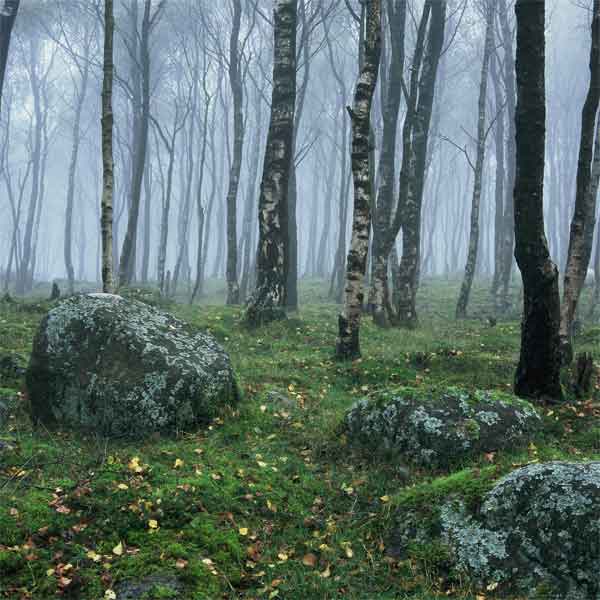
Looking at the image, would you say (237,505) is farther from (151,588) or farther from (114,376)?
(114,376)

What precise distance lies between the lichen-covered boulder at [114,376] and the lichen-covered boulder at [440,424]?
6.58ft

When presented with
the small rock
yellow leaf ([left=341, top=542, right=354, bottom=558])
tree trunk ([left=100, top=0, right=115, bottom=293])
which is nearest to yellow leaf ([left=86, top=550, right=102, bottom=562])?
yellow leaf ([left=341, top=542, right=354, bottom=558])

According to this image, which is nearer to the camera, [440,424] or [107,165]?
[440,424]

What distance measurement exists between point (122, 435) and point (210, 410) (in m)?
1.13

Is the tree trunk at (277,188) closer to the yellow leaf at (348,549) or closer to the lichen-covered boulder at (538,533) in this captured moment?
the yellow leaf at (348,549)

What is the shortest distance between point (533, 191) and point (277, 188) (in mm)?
7446

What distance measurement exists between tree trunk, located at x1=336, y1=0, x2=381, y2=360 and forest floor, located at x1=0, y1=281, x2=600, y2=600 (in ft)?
6.23

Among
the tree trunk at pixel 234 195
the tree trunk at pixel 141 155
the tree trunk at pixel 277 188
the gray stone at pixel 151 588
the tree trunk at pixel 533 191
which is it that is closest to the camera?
the gray stone at pixel 151 588

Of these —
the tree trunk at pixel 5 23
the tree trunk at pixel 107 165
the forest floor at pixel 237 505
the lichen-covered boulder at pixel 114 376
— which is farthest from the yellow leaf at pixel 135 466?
the tree trunk at pixel 5 23

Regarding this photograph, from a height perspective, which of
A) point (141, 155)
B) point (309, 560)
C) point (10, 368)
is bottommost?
point (309, 560)

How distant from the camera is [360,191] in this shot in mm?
10438

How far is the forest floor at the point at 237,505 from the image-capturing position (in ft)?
15.0

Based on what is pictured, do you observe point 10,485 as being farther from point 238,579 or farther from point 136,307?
point 136,307

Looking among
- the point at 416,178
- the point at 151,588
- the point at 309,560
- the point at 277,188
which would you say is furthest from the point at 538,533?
the point at 416,178
